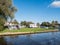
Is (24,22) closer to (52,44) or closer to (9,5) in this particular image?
(9,5)

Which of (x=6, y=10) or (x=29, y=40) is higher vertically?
(x=6, y=10)

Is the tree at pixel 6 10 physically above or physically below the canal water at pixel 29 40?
above

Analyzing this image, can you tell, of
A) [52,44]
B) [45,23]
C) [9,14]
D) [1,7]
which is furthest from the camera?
[45,23]

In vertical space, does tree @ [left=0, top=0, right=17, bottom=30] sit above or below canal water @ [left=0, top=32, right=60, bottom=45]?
above

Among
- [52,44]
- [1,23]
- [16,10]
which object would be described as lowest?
[52,44]

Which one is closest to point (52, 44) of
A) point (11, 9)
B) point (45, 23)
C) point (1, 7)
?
point (1, 7)

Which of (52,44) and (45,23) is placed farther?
(45,23)

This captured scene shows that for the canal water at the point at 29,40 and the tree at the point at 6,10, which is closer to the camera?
the canal water at the point at 29,40

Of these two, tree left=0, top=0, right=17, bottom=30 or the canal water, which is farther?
tree left=0, top=0, right=17, bottom=30

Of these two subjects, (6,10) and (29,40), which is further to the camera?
(6,10)

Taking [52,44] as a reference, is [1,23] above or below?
above

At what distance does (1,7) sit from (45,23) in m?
94.9

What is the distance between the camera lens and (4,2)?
56.7 metres

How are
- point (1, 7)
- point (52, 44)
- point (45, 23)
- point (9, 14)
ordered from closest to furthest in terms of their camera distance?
point (52, 44), point (1, 7), point (9, 14), point (45, 23)
